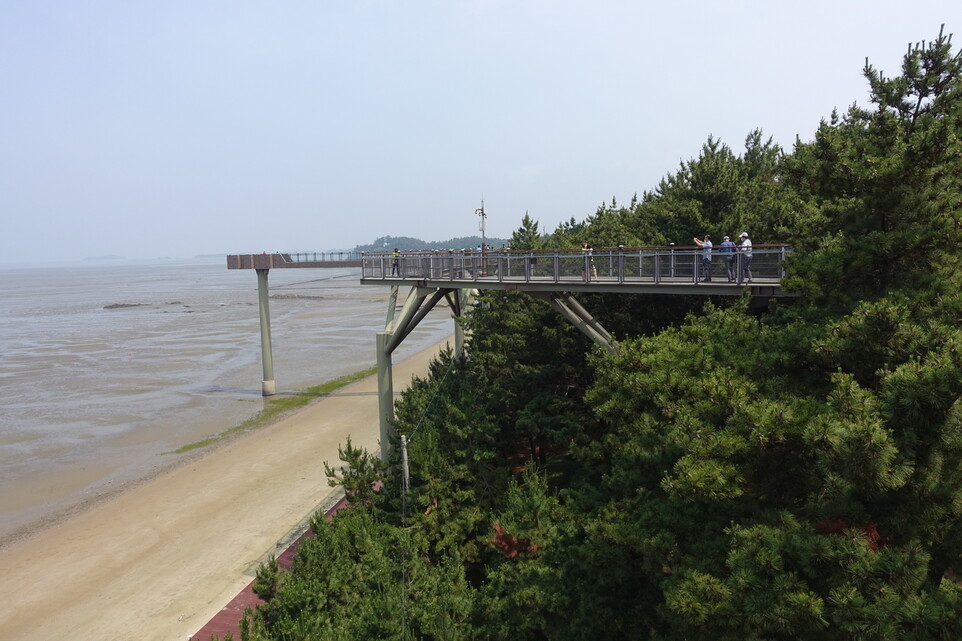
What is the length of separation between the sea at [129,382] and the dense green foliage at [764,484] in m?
17.0

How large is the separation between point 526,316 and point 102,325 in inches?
3170

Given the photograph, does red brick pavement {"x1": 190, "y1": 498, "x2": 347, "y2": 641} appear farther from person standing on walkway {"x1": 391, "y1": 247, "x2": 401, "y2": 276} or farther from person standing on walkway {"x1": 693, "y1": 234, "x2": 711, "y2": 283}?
person standing on walkway {"x1": 693, "y1": 234, "x2": 711, "y2": 283}

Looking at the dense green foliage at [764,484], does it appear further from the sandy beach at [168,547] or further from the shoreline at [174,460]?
the shoreline at [174,460]

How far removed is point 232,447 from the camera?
31922 mm

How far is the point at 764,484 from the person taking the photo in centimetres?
980

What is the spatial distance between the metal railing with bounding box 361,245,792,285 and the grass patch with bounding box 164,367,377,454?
55.4 feet

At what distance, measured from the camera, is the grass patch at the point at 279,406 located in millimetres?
33406

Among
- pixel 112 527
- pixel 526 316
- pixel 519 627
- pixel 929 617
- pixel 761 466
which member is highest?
pixel 526 316

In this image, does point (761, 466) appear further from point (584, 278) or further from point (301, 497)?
point (301, 497)

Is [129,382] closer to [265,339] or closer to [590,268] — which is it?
[265,339]

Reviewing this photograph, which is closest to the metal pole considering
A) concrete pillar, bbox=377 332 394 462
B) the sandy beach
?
the sandy beach

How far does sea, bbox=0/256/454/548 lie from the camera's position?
29000 millimetres

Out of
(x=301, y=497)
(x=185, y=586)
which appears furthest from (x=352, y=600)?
(x=301, y=497)

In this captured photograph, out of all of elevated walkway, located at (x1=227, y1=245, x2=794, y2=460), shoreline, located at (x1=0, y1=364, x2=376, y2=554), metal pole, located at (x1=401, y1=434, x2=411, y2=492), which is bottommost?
shoreline, located at (x1=0, y1=364, x2=376, y2=554)
